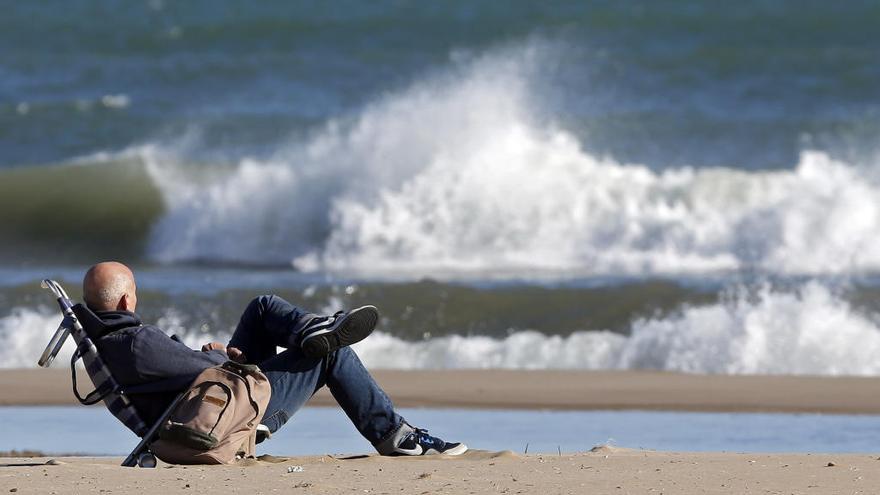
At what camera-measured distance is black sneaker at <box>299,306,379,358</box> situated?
5246mm

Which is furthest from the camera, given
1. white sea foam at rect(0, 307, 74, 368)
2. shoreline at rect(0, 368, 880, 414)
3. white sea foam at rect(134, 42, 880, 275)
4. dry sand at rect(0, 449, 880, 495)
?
white sea foam at rect(134, 42, 880, 275)

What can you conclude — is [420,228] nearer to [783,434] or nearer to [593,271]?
[593,271]

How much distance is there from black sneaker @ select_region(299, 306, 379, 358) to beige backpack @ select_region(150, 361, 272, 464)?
0.20 m

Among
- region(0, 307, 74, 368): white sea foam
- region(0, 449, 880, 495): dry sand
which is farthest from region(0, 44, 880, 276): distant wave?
region(0, 449, 880, 495): dry sand

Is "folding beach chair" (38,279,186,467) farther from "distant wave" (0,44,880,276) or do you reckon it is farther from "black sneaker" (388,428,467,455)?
"distant wave" (0,44,880,276)

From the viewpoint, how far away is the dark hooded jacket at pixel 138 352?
513 centimetres

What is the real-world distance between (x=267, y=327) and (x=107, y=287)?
59 centimetres

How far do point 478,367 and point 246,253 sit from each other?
24.1 ft

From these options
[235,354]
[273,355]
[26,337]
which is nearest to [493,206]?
[26,337]

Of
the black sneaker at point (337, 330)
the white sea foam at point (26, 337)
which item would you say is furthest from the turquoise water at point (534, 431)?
the white sea foam at point (26, 337)

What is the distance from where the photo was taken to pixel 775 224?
15820 mm

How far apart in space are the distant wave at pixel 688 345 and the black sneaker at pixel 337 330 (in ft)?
15.6

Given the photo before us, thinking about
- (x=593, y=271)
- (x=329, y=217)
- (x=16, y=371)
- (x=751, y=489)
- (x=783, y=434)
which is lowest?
(x=751, y=489)

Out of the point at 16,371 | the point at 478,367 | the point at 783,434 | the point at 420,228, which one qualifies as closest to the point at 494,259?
the point at 420,228
